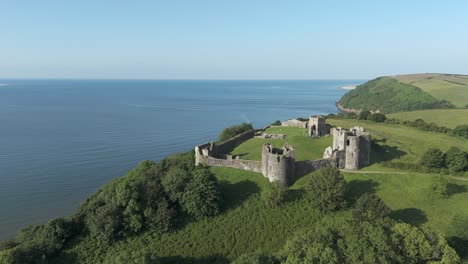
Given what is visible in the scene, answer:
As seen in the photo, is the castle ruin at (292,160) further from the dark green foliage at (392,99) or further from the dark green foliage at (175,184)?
the dark green foliage at (392,99)

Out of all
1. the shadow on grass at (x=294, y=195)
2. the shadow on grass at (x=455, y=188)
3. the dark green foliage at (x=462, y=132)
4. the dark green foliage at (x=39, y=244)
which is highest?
the dark green foliage at (x=462, y=132)

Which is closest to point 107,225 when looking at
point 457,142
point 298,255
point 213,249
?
point 213,249

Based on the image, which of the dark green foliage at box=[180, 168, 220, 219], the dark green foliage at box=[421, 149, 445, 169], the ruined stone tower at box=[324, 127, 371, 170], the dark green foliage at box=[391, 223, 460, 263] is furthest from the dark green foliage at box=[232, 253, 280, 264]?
the dark green foliage at box=[421, 149, 445, 169]

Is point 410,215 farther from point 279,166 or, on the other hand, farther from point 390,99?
point 390,99

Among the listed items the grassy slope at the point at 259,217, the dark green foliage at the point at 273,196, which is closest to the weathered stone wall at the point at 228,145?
the grassy slope at the point at 259,217

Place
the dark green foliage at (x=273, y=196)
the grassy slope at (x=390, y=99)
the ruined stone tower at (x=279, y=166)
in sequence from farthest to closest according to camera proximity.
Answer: the grassy slope at (x=390, y=99) < the ruined stone tower at (x=279, y=166) < the dark green foliage at (x=273, y=196)

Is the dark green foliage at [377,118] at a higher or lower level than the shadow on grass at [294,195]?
higher
